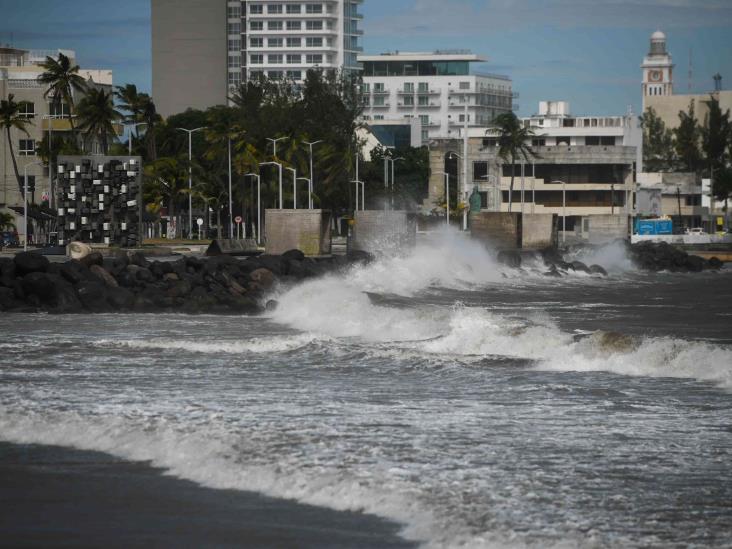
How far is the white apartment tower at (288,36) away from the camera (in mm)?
188875

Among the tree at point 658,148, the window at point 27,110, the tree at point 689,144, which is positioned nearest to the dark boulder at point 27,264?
the window at point 27,110

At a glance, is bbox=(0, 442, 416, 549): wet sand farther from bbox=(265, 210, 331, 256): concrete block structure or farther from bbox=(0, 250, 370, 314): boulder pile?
bbox=(265, 210, 331, 256): concrete block structure

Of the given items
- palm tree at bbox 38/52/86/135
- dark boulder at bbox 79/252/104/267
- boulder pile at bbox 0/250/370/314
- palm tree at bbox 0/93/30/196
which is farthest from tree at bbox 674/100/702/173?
dark boulder at bbox 79/252/104/267

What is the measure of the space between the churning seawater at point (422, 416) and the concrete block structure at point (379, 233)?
118ft

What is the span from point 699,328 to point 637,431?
16708 mm

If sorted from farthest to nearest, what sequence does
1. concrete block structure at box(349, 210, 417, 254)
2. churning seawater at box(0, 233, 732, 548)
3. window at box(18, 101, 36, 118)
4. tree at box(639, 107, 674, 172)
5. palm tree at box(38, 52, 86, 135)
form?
tree at box(639, 107, 674, 172) < window at box(18, 101, 36, 118) < palm tree at box(38, 52, 86, 135) < concrete block structure at box(349, 210, 417, 254) < churning seawater at box(0, 233, 732, 548)

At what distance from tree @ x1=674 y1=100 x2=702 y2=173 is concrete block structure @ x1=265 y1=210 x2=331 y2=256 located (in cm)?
10792

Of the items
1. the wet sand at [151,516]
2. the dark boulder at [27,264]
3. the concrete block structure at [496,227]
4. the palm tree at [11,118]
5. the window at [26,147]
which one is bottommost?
the concrete block structure at [496,227]

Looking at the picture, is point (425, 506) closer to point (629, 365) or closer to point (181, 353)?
point (629, 365)

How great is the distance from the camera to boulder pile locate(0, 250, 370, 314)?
28.8 metres

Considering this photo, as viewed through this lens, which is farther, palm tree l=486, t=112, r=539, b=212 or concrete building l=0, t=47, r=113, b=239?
palm tree l=486, t=112, r=539, b=212

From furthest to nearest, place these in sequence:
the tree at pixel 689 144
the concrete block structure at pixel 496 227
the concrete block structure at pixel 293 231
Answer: the tree at pixel 689 144 → the concrete block structure at pixel 496 227 → the concrete block structure at pixel 293 231

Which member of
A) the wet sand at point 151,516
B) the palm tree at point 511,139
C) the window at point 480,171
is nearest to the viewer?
the wet sand at point 151,516

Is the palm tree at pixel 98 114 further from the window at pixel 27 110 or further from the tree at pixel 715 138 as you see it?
the tree at pixel 715 138
